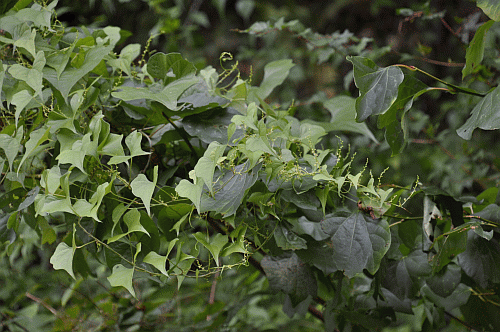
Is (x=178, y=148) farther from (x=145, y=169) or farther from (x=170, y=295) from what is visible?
(x=170, y=295)

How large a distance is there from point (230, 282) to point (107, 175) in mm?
693

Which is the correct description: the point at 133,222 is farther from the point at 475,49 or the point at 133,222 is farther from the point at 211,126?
the point at 475,49

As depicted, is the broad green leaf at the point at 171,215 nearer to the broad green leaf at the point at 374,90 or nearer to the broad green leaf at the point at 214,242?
the broad green leaf at the point at 214,242

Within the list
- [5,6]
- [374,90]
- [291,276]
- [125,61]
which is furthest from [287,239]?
[5,6]

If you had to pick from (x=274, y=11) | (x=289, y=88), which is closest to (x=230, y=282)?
(x=289, y=88)

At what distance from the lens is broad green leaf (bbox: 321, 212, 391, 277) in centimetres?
39

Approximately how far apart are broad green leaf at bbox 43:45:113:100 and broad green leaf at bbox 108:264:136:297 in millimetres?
176

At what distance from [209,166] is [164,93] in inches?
4.3

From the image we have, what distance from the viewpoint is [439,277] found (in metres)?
0.47

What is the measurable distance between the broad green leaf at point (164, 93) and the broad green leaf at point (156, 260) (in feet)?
0.45

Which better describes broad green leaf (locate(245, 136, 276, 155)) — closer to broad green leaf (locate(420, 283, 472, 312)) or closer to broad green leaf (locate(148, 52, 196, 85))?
broad green leaf (locate(148, 52, 196, 85))

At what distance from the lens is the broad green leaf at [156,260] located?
1.18 feet

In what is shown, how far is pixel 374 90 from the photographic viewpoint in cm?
38

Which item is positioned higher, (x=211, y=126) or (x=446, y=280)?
(x=211, y=126)
